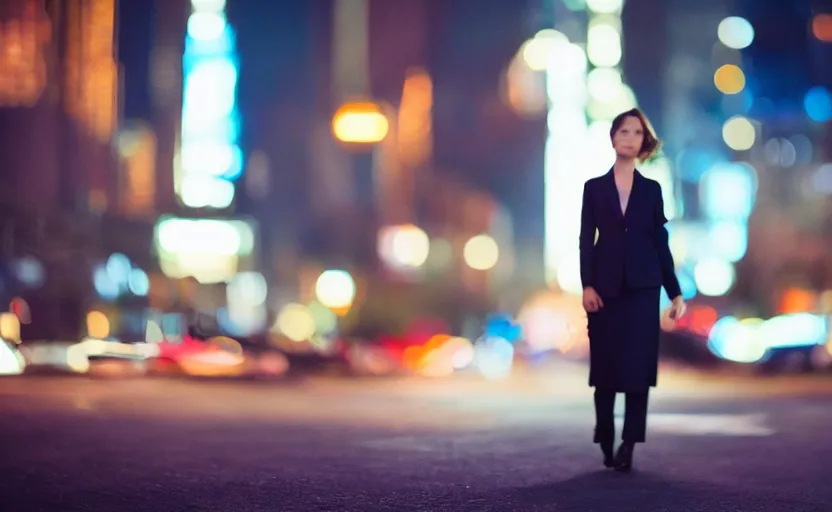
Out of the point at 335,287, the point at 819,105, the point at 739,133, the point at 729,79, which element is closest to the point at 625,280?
the point at 819,105

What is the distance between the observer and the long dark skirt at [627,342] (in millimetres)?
6797

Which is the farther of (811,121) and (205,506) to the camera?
(811,121)

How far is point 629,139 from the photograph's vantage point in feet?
23.2

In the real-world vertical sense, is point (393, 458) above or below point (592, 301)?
below

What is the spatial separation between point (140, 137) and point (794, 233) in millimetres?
61812

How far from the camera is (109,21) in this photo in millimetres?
57812

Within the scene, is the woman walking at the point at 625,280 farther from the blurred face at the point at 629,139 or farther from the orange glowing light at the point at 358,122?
the orange glowing light at the point at 358,122

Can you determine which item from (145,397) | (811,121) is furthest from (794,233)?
(145,397)

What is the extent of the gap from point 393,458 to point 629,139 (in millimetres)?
2296

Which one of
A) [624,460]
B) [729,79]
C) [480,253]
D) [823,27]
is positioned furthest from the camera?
[480,253]

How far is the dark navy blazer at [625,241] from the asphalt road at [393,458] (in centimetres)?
104

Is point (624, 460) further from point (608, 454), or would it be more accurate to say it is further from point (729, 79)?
point (729, 79)

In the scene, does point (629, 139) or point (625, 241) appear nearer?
point (625, 241)

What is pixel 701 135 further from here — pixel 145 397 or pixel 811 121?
pixel 145 397
